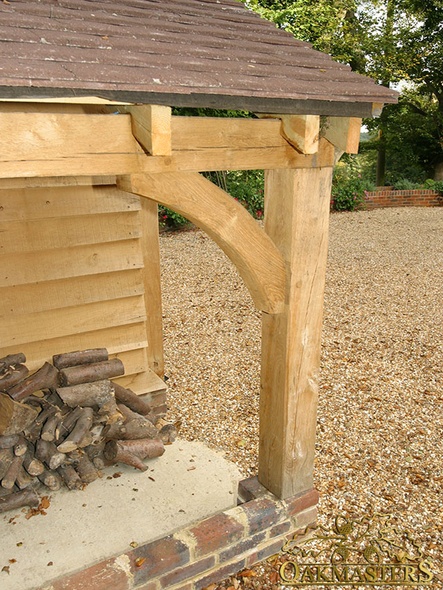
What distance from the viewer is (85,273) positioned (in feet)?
12.2

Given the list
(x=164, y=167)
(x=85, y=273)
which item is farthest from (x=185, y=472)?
(x=164, y=167)

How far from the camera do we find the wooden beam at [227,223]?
80.7 inches

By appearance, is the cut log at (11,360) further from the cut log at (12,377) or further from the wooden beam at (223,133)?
the wooden beam at (223,133)

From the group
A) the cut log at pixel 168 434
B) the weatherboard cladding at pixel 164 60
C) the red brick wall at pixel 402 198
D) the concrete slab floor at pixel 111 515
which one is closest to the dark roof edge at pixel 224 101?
the weatherboard cladding at pixel 164 60

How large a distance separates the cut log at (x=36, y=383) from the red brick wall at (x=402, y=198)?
1273 centimetres

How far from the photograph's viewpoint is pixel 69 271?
11.9ft

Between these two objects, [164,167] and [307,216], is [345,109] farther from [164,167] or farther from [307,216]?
[164,167]

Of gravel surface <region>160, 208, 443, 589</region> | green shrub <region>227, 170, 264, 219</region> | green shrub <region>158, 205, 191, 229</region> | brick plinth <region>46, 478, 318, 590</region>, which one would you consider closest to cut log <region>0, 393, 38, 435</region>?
brick plinth <region>46, 478, 318, 590</region>

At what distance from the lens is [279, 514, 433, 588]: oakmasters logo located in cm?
280

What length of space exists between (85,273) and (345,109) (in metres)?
2.29

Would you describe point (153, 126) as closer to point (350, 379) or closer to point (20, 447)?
point (20, 447)

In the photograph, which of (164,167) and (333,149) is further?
(333,149)

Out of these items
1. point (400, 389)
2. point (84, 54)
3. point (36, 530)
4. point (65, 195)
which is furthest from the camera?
point (400, 389)

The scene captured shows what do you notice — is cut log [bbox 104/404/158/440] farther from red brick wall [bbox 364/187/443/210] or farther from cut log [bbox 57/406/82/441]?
red brick wall [bbox 364/187/443/210]
